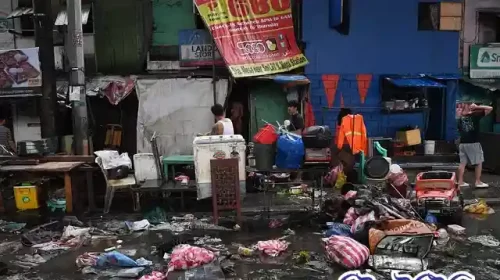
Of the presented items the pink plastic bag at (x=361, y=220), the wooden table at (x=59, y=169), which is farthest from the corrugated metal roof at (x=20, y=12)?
the pink plastic bag at (x=361, y=220)

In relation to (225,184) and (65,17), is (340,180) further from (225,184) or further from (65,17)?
(65,17)

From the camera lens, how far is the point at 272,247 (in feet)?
25.3

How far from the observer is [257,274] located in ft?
22.5

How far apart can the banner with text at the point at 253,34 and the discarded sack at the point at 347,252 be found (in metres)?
7.35

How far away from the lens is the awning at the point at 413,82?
1424 cm

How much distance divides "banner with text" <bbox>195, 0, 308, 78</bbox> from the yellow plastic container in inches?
234

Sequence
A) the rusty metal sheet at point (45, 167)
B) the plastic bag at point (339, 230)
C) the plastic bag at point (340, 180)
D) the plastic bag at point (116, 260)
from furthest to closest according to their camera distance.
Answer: the plastic bag at point (340, 180), the rusty metal sheet at point (45, 167), the plastic bag at point (339, 230), the plastic bag at point (116, 260)

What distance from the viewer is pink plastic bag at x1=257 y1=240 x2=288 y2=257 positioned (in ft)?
25.0

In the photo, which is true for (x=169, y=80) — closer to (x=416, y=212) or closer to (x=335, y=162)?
(x=335, y=162)

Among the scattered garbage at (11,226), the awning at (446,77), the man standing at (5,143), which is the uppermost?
the awning at (446,77)

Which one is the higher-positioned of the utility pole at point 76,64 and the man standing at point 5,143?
the utility pole at point 76,64

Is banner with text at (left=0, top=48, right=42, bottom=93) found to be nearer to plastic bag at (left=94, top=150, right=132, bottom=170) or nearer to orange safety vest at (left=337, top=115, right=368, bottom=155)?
plastic bag at (left=94, top=150, right=132, bottom=170)

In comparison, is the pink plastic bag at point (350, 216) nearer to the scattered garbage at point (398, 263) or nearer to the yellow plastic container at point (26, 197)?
the scattered garbage at point (398, 263)

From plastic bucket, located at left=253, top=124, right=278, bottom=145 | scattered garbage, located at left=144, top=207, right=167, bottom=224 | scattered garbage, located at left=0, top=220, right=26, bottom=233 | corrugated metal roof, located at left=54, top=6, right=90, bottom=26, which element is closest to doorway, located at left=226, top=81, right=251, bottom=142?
plastic bucket, located at left=253, top=124, right=278, bottom=145
